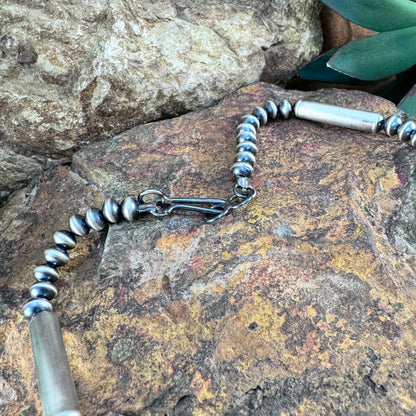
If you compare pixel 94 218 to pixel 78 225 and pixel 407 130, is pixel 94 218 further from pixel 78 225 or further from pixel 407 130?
pixel 407 130

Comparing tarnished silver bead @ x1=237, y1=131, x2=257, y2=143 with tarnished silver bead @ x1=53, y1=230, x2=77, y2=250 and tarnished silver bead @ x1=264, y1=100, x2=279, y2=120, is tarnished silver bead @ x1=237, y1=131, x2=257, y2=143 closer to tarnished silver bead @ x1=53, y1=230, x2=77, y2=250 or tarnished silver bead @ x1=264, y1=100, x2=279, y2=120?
tarnished silver bead @ x1=264, y1=100, x2=279, y2=120

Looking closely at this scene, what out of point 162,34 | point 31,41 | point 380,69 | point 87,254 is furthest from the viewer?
point 380,69

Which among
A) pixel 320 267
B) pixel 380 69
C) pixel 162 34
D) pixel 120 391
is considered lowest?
pixel 120 391

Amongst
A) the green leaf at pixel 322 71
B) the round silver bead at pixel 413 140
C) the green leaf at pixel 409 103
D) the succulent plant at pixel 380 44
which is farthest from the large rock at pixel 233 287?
the green leaf at pixel 322 71

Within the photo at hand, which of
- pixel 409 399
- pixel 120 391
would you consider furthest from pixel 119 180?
pixel 409 399

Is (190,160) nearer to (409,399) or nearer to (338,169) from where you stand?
(338,169)

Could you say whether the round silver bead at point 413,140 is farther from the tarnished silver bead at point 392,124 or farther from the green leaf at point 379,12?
the green leaf at point 379,12

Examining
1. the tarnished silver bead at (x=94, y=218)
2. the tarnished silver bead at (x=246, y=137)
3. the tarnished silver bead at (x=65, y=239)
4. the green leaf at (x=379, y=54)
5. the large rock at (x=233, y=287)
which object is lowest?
the large rock at (x=233, y=287)
